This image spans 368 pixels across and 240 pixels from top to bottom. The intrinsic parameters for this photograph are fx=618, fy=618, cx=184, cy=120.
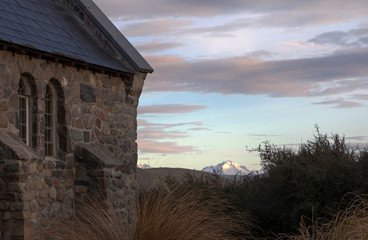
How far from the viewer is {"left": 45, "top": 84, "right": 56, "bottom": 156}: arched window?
1420 cm

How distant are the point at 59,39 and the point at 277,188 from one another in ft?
21.0

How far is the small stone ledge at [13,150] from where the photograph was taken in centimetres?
1146

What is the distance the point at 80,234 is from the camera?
10.6 meters

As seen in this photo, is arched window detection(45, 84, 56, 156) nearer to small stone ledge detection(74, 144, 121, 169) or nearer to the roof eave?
small stone ledge detection(74, 144, 121, 169)

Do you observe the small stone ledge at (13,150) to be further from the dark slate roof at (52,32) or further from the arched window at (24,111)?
the dark slate roof at (52,32)

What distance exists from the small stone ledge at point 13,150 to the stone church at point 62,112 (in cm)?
2

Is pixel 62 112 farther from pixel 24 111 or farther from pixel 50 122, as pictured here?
pixel 24 111

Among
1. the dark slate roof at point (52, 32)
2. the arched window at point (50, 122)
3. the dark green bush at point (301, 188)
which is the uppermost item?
the dark slate roof at point (52, 32)

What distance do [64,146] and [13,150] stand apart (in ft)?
9.55

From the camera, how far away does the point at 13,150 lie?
11477 mm

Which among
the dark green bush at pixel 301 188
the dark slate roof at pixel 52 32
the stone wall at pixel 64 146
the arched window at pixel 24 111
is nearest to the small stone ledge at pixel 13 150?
the stone wall at pixel 64 146

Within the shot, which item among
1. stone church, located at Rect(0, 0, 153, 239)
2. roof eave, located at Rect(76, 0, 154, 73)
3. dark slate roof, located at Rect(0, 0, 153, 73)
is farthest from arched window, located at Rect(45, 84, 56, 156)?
roof eave, located at Rect(76, 0, 154, 73)

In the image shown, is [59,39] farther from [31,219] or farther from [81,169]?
[31,219]

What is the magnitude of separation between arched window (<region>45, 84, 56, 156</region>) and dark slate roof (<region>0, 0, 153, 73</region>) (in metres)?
1.07
